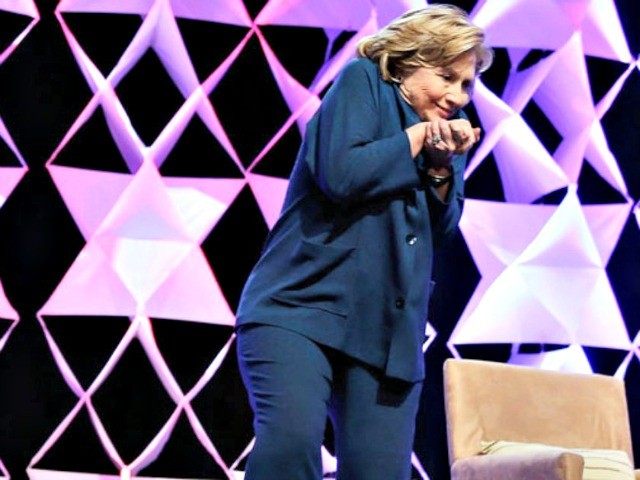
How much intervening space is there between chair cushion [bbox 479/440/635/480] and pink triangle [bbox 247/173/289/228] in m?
0.95

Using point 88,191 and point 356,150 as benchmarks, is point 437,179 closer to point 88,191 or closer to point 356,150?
point 356,150

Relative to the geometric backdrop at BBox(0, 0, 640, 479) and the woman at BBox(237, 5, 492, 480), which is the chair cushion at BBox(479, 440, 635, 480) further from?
the woman at BBox(237, 5, 492, 480)

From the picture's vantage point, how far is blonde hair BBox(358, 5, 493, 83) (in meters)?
1.57

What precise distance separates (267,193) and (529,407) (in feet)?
3.35

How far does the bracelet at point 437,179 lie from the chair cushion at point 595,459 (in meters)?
1.30

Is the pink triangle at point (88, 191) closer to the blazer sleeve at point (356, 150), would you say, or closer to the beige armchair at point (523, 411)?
the beige armchair at point (523, 411)

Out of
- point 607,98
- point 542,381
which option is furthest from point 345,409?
point 607,98

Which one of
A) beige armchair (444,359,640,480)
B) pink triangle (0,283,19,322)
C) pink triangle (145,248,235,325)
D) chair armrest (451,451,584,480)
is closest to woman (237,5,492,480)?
chair armrest (451,451,584,480)

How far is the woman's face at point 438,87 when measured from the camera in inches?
62.4

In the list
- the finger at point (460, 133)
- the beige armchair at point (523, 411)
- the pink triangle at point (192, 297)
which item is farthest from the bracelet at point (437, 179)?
the pink triangle at point (192, 297)

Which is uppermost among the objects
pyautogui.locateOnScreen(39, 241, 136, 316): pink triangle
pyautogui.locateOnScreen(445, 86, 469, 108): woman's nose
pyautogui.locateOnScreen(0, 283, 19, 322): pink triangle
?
pyautogui.locateOnScreen(39, 241, 136, 316): pink triangle

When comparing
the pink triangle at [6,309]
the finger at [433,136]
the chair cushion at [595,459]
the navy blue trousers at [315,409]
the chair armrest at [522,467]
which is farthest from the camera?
the pink triangle at [6,309]

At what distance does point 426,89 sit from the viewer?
159cm

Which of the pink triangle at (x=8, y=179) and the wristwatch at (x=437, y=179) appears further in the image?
the pink triangle at (x=8, y=179)
